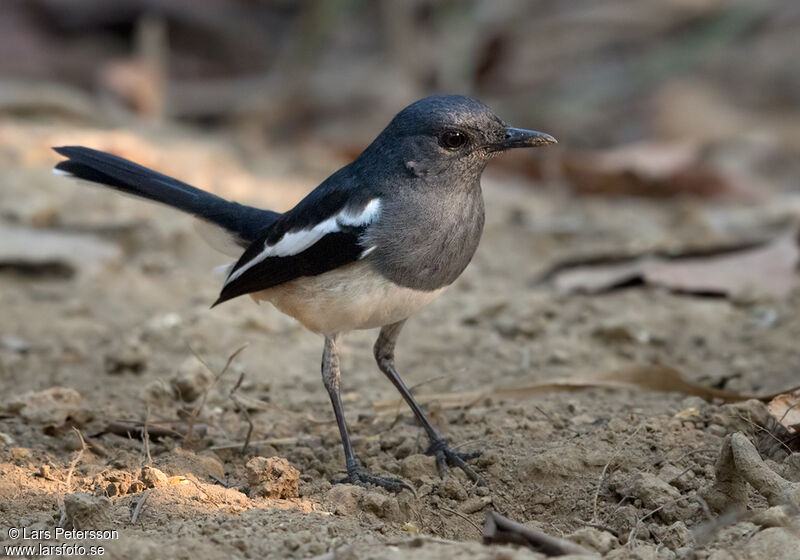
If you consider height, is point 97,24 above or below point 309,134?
above

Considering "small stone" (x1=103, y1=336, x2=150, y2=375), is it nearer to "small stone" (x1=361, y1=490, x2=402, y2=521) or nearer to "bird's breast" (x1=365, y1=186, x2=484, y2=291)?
"bird's breast" (x1=365, y1=186, x2=484, y2=291)

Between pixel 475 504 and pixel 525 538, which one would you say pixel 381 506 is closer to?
pixel 475 504

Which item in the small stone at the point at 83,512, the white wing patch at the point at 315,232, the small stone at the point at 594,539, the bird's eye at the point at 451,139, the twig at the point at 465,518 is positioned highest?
the bird's eye at the point at 451,139

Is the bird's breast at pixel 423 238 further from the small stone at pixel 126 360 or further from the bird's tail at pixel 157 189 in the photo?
the small stone at pixel 126 360

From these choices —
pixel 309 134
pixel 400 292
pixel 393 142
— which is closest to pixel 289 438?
pixel 400 292

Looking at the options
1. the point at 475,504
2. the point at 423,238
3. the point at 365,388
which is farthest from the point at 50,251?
the point at 475,504

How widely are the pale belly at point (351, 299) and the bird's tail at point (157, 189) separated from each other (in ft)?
2.13

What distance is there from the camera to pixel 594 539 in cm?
304

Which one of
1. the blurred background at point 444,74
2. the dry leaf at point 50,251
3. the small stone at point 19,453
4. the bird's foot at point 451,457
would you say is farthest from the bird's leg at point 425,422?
the blurred background at point 444,74

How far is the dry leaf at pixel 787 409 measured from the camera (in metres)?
3.64

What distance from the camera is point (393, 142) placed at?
416cm

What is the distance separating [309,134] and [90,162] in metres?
4.68

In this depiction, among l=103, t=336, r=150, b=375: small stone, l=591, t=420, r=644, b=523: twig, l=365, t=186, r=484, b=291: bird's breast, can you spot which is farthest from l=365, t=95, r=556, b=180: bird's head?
l=103, t=336, r=150, b=375: small stone

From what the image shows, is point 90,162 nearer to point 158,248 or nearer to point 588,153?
point 158,248
